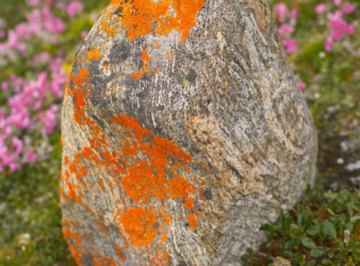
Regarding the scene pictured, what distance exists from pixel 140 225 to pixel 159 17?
2401 millimetres

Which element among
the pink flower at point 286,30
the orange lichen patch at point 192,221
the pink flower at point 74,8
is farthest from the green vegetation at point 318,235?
the pink flower at point 74,8

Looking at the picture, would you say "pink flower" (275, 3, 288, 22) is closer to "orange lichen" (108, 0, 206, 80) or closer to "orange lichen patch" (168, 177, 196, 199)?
"orange lichen" (108, 0, 206, 80)

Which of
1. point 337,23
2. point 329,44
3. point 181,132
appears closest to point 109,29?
point 181,132

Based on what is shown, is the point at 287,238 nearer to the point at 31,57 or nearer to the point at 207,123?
the point at 207,123

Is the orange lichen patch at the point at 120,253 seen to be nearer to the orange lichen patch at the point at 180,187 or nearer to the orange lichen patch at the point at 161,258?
the orange lichen patch at the point at 161,258

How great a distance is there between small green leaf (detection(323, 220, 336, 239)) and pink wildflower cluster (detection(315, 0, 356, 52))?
476 cm

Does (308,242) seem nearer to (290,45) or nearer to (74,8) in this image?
(290,45)

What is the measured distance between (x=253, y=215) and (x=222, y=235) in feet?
1.63

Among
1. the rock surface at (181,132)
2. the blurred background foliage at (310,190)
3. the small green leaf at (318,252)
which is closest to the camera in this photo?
the rock surface at (181,132)

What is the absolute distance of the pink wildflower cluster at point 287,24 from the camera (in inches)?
359

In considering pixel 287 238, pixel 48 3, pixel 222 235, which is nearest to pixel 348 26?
pixel 287 238

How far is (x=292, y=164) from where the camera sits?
5484 mm

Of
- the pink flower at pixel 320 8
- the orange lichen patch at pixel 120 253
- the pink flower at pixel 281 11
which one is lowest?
the orange lichen patch at pixel 120 253

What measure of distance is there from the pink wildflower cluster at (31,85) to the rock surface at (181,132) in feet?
12.0
